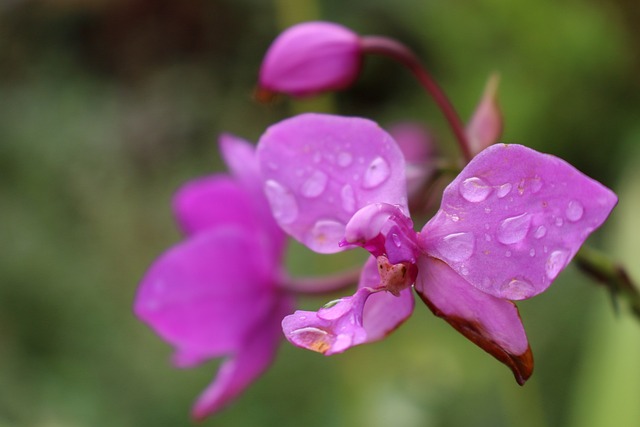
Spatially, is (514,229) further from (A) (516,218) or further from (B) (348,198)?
(B) (348,198)

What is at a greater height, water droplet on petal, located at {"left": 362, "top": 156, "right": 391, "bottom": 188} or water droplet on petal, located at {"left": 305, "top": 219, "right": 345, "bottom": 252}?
water droplet on petal, located at {"left": 362, "top": 156, "right": 391, "bottom": 188}

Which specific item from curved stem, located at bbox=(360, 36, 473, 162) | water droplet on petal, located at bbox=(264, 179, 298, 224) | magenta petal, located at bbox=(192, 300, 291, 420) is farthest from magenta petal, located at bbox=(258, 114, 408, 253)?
magenta petal, located at bbox=(192, 300, 291, 420)

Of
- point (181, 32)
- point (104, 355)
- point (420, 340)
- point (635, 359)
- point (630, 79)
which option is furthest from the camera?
point (181, 32)

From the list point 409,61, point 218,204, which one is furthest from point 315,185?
point 218,204

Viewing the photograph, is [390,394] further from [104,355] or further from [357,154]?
[357,154]

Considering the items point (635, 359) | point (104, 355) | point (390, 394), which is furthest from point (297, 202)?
Result: point (104, 355)

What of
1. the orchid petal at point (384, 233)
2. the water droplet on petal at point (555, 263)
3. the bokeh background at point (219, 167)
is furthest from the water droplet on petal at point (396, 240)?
the bokeh background at point (219, 167)

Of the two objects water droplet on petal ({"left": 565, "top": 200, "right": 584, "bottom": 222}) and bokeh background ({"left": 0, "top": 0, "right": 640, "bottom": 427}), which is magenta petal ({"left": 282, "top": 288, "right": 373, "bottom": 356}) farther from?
bokeh background ({"left": 0, "top": 0, "right": 640, "bottom": 427})
